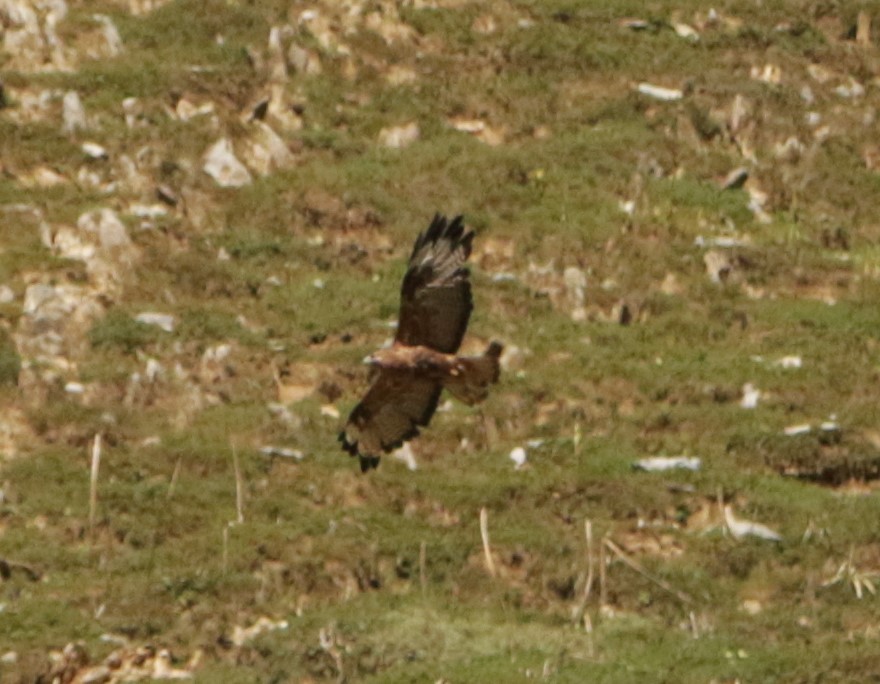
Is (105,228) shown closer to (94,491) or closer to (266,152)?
(266,152)

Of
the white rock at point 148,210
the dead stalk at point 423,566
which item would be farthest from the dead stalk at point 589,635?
the white rock at point 148,210

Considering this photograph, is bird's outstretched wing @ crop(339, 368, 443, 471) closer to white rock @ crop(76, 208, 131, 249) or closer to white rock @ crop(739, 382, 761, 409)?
white rock @ crop(739, 382, 761, 409)

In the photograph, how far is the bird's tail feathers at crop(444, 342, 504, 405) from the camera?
19.0 m

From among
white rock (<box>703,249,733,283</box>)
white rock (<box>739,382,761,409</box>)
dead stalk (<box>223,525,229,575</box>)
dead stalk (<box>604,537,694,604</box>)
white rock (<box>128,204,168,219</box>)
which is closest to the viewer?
dead stalk (<box>223,525,229,575</box>)

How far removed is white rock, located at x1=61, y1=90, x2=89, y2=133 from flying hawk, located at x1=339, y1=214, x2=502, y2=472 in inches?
355

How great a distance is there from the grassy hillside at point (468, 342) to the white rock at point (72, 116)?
200mm

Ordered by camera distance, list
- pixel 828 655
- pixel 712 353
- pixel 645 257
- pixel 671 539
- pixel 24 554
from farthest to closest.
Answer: pixel 645 257 < pixel 712 353 < pixel 671 539 < pixel 24 554 < pixel 828 655

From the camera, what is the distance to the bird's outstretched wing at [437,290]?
18.6m

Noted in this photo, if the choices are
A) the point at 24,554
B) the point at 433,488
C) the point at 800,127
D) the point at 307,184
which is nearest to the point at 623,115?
the point at 800,127

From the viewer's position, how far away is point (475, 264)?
27234 millimetres

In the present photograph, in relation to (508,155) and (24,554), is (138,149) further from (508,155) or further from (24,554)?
(24,554)

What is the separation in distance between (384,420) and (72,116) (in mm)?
8976

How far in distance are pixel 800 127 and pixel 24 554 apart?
1280 cm

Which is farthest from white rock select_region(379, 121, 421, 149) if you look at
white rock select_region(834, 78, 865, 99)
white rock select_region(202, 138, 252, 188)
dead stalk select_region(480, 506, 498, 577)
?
dead stalk select_region(480, 506, 498, 577)
